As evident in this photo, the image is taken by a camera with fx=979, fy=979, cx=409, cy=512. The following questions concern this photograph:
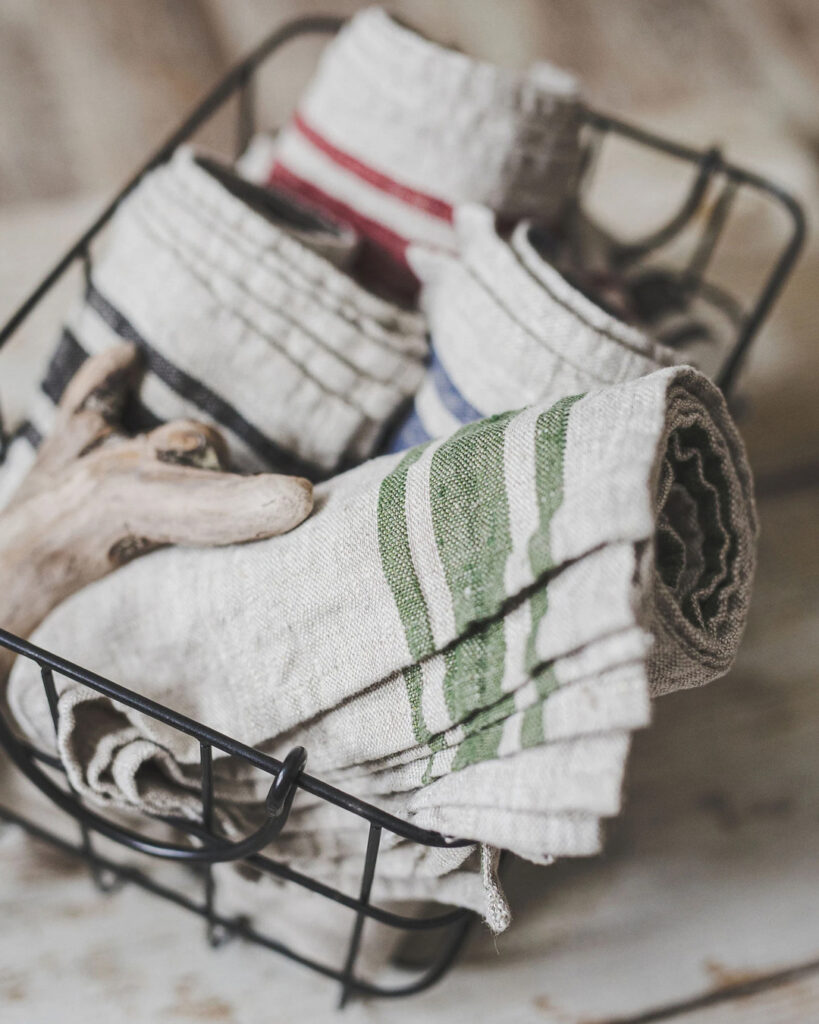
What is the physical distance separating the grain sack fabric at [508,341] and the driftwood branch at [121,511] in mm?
79

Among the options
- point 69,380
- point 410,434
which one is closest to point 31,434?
point 69,380

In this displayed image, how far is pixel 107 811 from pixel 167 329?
19 cm

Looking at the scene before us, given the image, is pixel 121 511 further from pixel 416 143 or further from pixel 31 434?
pixel 416 143

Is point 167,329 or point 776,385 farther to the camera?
point 776,385

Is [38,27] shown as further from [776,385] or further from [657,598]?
[657,598]

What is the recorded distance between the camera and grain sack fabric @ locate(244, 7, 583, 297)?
0.42m

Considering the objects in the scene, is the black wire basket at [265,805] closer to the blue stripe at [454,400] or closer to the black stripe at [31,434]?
the black stripe at [31,434]

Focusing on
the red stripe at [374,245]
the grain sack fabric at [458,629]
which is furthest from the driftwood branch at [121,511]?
the red stripe at [374,245]

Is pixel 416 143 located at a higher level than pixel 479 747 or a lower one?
higher

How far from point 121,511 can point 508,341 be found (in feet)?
0.46

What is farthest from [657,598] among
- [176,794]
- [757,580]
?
[757,580]

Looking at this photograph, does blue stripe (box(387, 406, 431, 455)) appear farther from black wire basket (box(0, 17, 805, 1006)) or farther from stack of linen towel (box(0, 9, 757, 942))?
black wire basket (box(0, 17, 805, 1006))

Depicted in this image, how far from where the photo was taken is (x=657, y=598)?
0.27m

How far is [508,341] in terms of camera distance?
33cm
